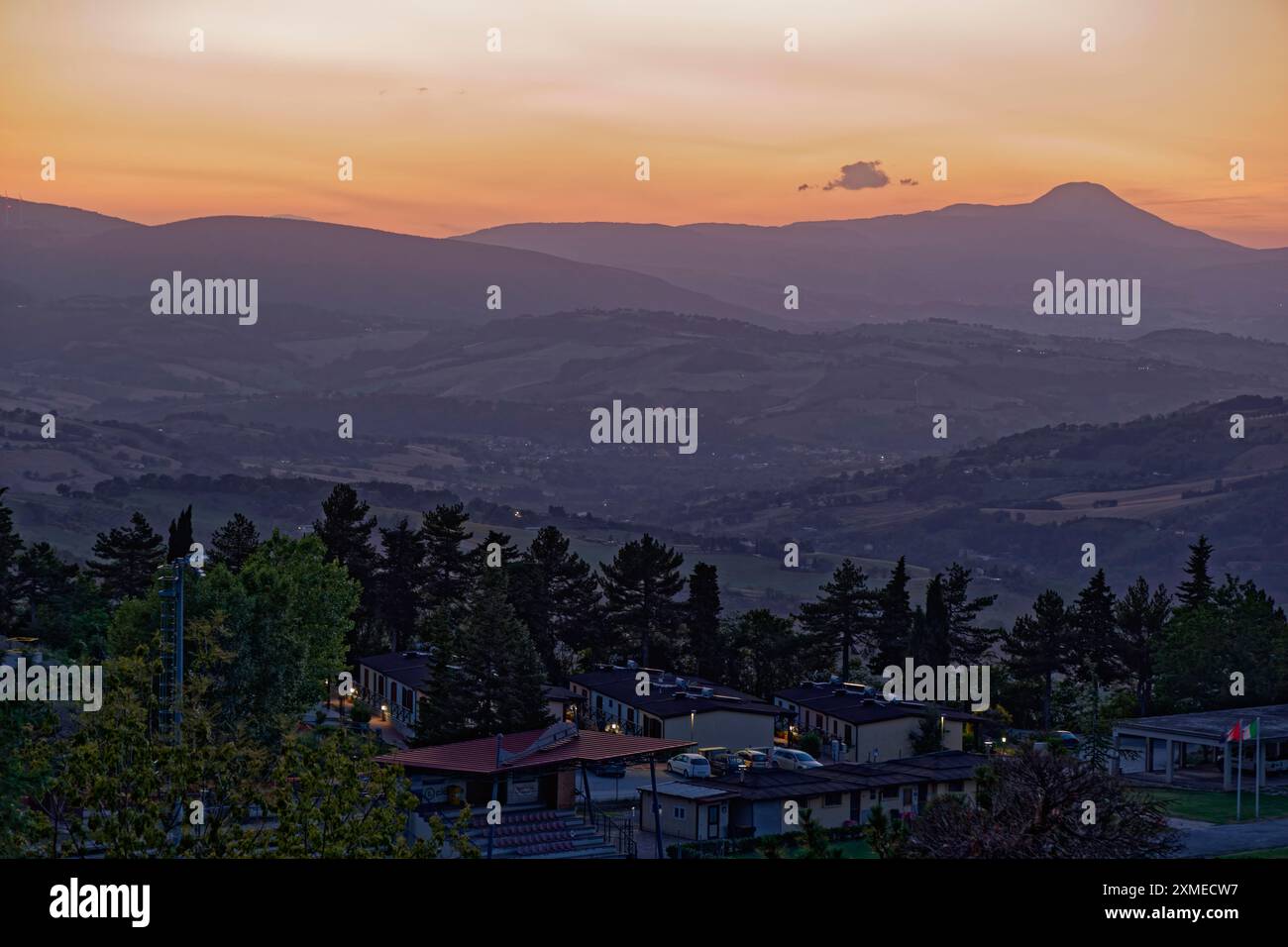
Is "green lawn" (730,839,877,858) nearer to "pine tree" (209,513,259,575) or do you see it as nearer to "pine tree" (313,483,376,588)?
"pine tree" (209,513,259,575)

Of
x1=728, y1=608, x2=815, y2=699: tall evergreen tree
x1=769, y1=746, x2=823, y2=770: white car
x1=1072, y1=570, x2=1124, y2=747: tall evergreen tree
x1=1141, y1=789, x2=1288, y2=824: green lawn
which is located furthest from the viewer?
x1=728, y1=608, x2=815, y2=699: tall evergreen tree

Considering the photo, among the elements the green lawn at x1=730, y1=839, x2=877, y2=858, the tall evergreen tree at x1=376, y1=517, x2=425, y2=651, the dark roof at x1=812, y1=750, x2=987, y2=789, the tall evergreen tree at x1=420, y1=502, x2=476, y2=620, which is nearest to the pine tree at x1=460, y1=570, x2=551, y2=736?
the dark roof at x1=812, y1=750, x2=987, y2=789

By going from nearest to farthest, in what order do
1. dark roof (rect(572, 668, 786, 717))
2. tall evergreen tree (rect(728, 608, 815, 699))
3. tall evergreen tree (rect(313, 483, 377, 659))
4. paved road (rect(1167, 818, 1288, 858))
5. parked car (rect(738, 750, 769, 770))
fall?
paved road (rect(1167, 818, 1288, 858)) < parked car (rect(738, 750, 769, 770)) < dark roof (rect(572, 668, 786, 717)) < tall evergreen tree (rect(728, 608, 815, 699)) < tall evergreen tree (rect(313, 483, 377, 659))

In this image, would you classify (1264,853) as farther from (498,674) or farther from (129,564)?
(129,564)

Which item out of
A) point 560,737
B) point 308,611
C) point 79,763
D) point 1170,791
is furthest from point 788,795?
point 79,763

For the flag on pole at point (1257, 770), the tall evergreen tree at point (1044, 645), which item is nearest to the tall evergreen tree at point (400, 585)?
the tall evergreen tree at point (1044, 645)

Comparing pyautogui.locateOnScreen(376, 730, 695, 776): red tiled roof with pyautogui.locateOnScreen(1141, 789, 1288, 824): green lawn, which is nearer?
pyautogui.locateOnScreen(376, 730, 695, 776): red tiled roof
